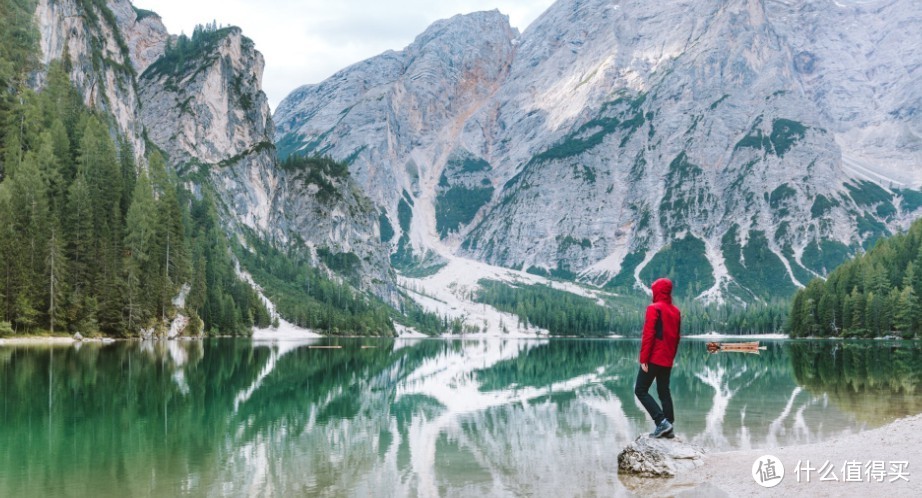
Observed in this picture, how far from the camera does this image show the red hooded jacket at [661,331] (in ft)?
64.6

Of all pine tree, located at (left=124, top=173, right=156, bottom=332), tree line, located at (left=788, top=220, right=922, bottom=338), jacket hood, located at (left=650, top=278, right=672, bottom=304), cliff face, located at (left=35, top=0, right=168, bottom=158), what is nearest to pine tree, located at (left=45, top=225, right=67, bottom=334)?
pine tree, located at (left=124, top=173, right=156, bottom=332)

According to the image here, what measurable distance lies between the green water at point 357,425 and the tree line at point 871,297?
8354 cm

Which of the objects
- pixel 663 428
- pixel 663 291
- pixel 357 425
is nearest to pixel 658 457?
pixel 663 428

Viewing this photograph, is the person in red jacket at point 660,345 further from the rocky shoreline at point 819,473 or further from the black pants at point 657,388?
the rocky shoreline at point 819,473

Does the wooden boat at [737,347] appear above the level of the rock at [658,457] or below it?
below

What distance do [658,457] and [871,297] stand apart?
5244 inches

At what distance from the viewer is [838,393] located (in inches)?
1612

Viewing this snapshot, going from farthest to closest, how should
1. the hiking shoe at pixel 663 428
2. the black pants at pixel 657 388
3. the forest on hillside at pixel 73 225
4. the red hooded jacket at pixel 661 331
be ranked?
the forest on hillside at pixel 73 225, the hiking shoe at pixel 663 428, the black pants at pixel 657 388, the red hooded jacket at pixel 661 331

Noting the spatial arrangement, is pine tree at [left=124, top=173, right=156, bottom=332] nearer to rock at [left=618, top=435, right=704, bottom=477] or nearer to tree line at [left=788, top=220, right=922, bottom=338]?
rock at [left=618, top=435, right=704, bottom=477]

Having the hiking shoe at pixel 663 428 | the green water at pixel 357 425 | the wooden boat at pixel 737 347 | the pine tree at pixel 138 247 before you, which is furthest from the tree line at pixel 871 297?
the hiking shoe at pixel 663 428

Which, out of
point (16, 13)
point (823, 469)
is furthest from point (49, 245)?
point (823, 469)

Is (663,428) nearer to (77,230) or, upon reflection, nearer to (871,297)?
(77,230)

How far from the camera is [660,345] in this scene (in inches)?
784

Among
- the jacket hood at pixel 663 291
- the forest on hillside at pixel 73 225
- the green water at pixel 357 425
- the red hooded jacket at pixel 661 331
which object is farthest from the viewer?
the forest on hillside at pixel 73 225
